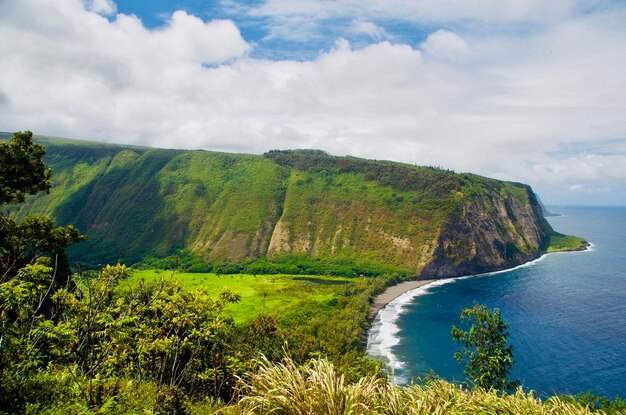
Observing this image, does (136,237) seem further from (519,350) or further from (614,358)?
(614,358)

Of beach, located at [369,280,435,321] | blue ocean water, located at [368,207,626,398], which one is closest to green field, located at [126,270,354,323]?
beach, located at [369,280,435,321]

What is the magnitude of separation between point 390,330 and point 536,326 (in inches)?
1263

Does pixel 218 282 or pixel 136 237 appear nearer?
pixel 218 282

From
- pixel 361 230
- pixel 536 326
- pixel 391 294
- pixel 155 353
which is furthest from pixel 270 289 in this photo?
pixel 155 353

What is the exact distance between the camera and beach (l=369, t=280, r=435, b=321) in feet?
337

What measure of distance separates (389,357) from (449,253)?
290 feet

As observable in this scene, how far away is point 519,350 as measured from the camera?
72000 mm

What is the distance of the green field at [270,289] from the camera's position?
94.4 meters

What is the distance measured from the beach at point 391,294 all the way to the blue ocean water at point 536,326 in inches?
92.9

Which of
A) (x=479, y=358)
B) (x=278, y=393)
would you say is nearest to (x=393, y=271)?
(x=479, y=358)

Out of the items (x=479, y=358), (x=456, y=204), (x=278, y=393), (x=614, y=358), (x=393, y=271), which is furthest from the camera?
(x=456, y=204)

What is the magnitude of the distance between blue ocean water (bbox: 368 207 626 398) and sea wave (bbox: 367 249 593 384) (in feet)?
0.64

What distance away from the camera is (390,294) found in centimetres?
11862

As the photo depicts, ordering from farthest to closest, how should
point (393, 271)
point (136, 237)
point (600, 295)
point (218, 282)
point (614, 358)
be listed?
point (136, 237) → point (393, 271) → point (218, 282) → point (600, 295) → point (614, 358)
